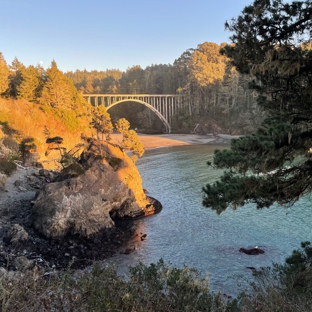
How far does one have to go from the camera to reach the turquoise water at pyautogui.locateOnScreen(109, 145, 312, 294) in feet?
35.6

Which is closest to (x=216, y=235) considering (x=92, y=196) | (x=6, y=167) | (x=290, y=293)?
(x=92, y=196)

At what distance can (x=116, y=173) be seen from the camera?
1617cm

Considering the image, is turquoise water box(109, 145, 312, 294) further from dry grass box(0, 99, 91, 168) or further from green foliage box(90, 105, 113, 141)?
dry grass box(0, 99, 91, 168)

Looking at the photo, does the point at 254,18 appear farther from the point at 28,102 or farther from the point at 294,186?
the point at 28,102

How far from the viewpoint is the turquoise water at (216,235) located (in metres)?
10.8

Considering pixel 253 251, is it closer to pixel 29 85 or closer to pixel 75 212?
pixel 75 212

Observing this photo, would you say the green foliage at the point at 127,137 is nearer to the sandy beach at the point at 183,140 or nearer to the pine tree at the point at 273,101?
the pine tree at the point at 273,101

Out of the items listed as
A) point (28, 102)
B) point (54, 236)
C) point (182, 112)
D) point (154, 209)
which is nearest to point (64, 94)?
point (28, 102)

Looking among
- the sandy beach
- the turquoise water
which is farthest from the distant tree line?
the turquoise water

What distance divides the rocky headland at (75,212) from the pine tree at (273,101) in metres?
6.56

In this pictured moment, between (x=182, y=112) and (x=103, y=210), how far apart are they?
45.8 meters

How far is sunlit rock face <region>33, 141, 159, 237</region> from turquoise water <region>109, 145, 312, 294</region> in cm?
150

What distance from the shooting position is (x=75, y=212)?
1318 centimetres

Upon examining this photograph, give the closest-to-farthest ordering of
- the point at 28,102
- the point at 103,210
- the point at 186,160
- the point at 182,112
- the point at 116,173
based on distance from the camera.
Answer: the point at 103,210 → the point at 116,173 → the point at 28,102 → the point at 186,160 → the point at 182,112
